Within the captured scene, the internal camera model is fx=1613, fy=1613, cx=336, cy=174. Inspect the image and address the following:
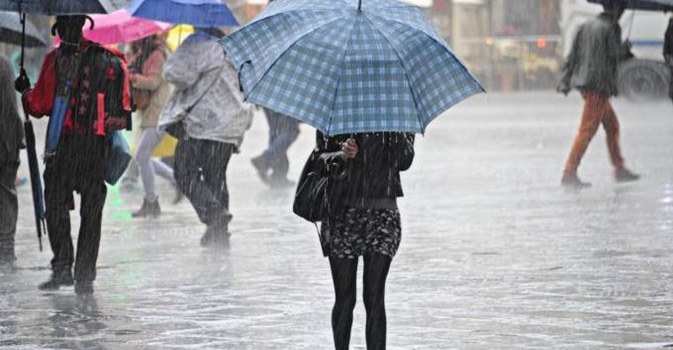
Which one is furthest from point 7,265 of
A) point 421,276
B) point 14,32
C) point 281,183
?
point 281,183

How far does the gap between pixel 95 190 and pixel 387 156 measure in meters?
3.57

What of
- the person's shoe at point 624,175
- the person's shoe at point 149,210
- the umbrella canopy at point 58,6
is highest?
the umbrella canopy at point 58,6

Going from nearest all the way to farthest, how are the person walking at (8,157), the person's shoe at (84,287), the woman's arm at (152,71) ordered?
the person's shoe at (84,287), the person walking at (8,157), the woman's arm at (152,71)

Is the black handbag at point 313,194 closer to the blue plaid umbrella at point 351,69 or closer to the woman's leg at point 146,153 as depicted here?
the blue plaid umbrella at point 351,69

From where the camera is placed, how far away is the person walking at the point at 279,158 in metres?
17.0

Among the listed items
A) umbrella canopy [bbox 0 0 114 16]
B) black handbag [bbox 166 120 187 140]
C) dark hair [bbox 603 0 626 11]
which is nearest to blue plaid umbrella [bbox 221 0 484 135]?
umbrella canopy [bbox 0 0 114 16]

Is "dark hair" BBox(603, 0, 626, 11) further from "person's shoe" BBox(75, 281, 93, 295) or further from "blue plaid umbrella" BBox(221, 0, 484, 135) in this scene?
"blue plaid umbrella" BBox(221, 0, 484, 135)

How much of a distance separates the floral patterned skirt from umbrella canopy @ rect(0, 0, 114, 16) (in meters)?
3.35

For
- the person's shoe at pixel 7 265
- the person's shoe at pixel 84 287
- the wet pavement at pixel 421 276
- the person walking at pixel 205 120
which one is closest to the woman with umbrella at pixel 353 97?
the wet pavement at pixel 421 276

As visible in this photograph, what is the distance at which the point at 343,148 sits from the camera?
20.7 feet

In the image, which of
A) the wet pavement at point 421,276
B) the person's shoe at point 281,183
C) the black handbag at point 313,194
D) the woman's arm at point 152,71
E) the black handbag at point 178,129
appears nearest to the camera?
the black handbag at point 313,194

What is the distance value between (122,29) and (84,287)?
411 cm

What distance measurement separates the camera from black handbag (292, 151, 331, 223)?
253 inches

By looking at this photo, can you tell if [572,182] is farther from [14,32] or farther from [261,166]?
[14,32]
